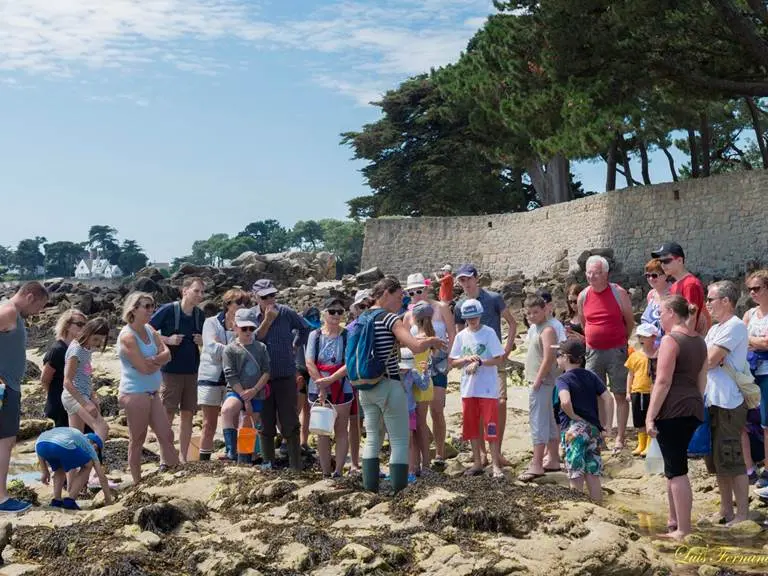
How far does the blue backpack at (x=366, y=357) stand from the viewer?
711 centimetres

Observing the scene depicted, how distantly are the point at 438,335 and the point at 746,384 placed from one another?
3.02 m

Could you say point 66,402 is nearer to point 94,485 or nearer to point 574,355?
point 94,485

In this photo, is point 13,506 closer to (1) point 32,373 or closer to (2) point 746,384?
(2) point 746,384

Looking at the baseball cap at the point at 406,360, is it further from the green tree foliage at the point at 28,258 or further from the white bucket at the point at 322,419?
the green tree foliage at the point at 28,258

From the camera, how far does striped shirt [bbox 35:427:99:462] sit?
7.44 m

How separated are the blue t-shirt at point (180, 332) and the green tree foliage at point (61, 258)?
143120mm

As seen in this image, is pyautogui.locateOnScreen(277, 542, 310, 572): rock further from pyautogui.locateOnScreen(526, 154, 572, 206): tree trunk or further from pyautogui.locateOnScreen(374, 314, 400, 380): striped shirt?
pyautogui.locateOnScreen(526, 154, 572, 206): tree trunk

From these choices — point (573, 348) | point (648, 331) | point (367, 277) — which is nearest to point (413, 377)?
point (573, 348)

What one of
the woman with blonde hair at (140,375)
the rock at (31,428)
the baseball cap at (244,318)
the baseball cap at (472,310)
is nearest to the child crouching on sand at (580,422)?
the baseball cap at (472,310)

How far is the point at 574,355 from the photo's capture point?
7488 millimetres

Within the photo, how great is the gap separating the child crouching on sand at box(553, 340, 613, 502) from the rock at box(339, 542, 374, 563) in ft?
8.09

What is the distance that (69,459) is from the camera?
747cm

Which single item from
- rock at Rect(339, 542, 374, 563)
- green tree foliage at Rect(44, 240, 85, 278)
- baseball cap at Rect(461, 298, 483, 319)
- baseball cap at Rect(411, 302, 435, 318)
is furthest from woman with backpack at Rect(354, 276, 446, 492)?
green tree foliage at Rect(44, 240, 85, 278)

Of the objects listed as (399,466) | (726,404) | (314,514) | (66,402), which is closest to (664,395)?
(726,404)
